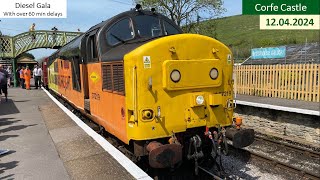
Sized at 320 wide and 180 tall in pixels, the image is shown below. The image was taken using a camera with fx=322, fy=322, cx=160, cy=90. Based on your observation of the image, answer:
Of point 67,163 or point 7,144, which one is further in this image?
point 7,144

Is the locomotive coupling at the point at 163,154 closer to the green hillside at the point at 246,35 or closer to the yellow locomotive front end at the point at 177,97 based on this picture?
the yellow locomotive front end at the point at 177,97

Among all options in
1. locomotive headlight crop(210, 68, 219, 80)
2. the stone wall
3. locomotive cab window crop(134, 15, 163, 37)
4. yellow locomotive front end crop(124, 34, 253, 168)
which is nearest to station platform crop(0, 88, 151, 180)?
yellow locomotive front end crop(124, 34, 253, 168)

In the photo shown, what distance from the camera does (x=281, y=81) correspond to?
48.1 ft

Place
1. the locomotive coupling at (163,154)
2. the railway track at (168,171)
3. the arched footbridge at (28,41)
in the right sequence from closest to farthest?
the locomotive coupling at (163,154)
the railway track at (168,171)
the arched footbridge at (28,41)

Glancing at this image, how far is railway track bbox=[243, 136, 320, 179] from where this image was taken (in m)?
7.79

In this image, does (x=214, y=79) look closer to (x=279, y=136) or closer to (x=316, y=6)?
(x=279, y=136)

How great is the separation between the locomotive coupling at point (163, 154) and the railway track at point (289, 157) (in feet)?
13.0

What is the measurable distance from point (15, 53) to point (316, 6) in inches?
898

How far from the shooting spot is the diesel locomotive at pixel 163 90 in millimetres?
5246

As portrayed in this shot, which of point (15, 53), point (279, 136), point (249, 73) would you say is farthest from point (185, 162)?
point (15, 53)

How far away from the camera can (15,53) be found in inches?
1063

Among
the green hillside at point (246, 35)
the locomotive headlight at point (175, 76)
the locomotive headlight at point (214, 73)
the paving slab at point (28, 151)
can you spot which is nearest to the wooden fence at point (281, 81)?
the locomotive headlight at point (214, 73)

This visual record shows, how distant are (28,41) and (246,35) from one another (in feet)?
Answer: 140
